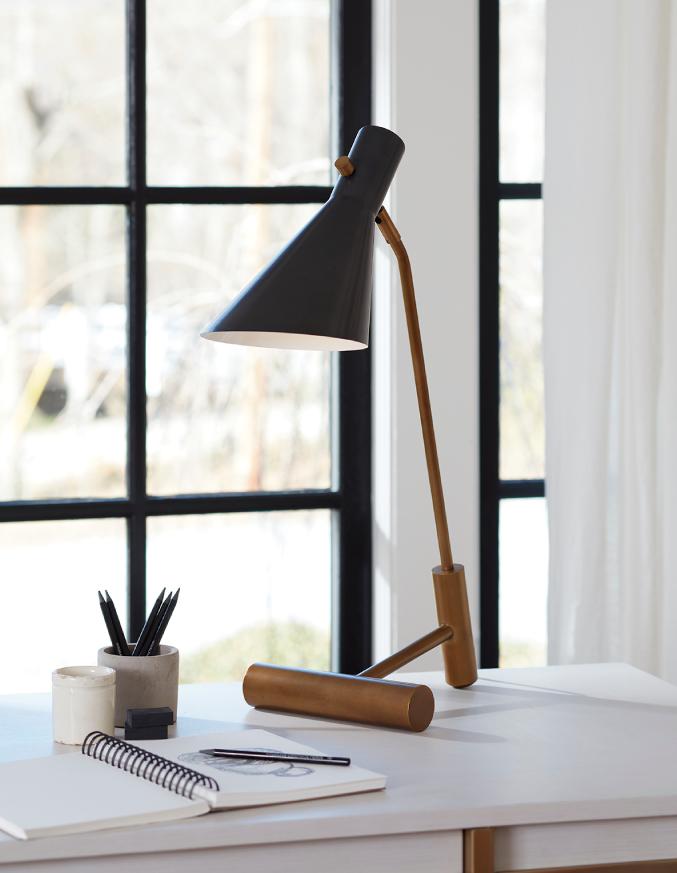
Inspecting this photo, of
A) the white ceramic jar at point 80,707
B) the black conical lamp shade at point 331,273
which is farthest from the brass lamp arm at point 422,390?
the white ceramic jar at point 80,707

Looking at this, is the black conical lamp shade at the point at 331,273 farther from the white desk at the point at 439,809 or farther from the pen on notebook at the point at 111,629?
the white desk at the point at 439,809

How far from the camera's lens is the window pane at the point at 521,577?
253 cm

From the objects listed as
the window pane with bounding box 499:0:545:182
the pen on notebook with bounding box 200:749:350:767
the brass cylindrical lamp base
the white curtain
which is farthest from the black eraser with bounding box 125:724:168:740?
the window pane with bounding box 499:0:545:182

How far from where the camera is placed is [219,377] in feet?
7.86

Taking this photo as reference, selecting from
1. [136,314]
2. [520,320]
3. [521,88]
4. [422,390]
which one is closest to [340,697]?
[422,390]

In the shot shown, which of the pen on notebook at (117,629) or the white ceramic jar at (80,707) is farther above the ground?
the pen on notebook at (117,629)

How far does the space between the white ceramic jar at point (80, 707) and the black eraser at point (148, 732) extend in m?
0.03

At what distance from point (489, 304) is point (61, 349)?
0.88 meters

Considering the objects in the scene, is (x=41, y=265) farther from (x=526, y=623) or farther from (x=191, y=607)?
(x=526, y=623)

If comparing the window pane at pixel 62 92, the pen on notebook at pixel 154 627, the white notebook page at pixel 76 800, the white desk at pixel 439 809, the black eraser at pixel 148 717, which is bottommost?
the white desk at pixel 439 809

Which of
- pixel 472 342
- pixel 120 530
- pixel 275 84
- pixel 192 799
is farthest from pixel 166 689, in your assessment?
pixel 275 84

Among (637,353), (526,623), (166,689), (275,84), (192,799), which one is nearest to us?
(192,799)

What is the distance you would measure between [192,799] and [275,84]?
161 cm

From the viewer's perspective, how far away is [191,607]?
7.97 feet
